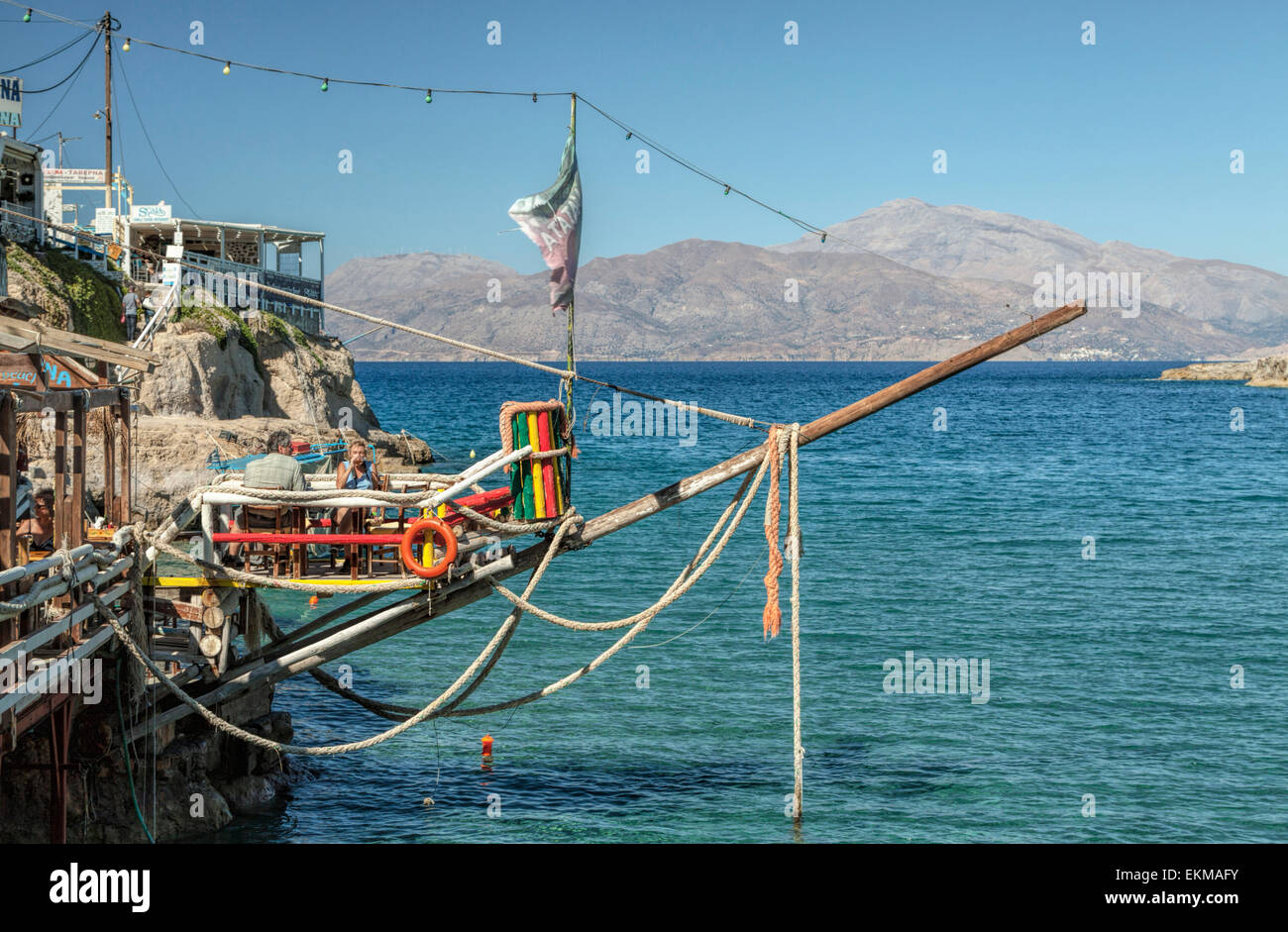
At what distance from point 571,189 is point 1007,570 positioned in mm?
23615

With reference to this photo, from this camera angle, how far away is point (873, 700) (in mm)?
20703

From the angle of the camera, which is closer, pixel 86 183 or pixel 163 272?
pixel 163 272

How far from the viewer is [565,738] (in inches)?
733

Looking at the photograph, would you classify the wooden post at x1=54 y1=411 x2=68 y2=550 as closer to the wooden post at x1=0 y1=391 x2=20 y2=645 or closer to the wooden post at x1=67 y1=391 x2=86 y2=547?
the wooden post at x1=67 y1=391 x2=86 y2=547

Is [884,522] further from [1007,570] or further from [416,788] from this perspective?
[416,788]

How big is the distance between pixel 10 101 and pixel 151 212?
11003 millimetres

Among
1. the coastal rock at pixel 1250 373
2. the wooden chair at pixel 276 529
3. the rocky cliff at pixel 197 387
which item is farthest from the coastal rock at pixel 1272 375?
the wooden chair at pixel 276 529

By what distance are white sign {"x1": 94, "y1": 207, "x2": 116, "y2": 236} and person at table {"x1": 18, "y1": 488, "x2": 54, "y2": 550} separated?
44.8 meters

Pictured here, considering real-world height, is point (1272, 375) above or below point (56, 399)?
above

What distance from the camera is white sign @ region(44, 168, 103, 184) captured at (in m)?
59.5

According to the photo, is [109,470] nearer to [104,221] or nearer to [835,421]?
[835,421]

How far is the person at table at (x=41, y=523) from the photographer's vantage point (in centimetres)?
1274

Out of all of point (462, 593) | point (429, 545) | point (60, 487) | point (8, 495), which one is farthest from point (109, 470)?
point (462, 593)
